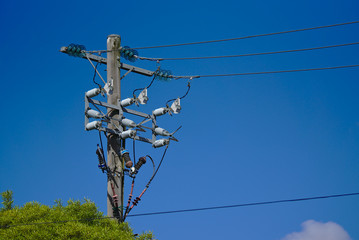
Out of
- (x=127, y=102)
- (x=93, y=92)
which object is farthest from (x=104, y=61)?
(x=127, y=102)

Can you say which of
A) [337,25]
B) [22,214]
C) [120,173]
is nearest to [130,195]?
[120,173]

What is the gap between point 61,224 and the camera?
63.0 ft

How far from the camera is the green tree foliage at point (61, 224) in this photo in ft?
61.5

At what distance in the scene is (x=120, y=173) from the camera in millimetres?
19219

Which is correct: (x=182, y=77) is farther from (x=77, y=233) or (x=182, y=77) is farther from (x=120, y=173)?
(x=77, y=233)

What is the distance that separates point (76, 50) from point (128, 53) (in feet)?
5.17

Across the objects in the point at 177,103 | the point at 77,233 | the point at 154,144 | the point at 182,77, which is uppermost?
the point at 182,77

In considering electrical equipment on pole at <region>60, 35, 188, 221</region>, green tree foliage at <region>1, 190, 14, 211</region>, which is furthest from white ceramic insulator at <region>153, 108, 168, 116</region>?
green tree foliage at <region>1, 190, 14, 211</region>

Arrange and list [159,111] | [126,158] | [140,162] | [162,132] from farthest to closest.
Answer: [159,111], [162,132], [140,162], [126,158]

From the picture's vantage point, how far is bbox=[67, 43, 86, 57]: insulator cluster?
67.5 feet

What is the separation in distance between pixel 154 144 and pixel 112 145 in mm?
1221

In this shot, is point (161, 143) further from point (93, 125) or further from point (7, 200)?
point (7, 200)

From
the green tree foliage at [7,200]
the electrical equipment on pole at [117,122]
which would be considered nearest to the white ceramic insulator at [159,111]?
the electrical equipment on pole at [117,122]

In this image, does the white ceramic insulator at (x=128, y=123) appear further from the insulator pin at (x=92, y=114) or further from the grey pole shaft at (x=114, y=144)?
the insulator pin at (x=92, y=114)
